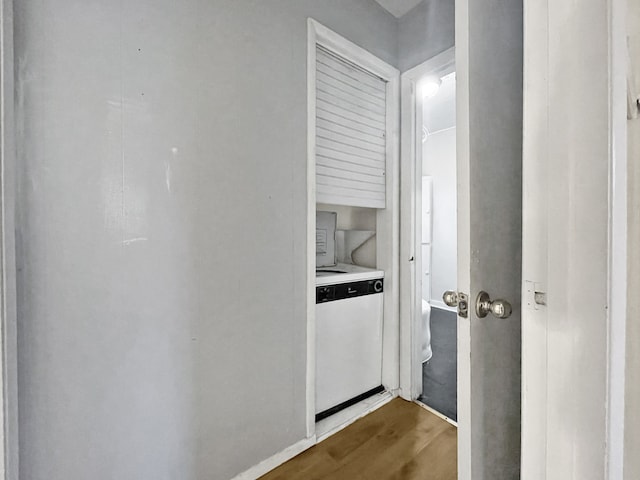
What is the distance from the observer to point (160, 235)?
1.03m

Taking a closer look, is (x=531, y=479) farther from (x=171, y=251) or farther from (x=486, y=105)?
(x=171, y=251)

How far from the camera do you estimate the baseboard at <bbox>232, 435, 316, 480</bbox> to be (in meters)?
1.25

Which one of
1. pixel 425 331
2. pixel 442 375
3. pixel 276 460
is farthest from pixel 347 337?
pixel 442 375

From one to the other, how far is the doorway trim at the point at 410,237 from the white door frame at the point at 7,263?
1778mm

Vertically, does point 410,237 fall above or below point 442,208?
below

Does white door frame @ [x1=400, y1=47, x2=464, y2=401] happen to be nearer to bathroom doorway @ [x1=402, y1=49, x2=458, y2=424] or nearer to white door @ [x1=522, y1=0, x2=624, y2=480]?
bathroom doorway @ [x1=402, y1=49, x2=458, y2=424]

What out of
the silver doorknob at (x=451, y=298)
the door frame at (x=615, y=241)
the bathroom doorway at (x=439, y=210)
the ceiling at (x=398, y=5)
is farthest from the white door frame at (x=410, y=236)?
the bathroom doorway at (x=439, y=210)

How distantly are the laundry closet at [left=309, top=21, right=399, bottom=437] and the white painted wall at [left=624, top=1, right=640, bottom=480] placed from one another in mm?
1131

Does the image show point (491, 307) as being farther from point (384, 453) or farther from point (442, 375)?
point (442, 375)

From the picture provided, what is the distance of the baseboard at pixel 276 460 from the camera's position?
4.10 feet

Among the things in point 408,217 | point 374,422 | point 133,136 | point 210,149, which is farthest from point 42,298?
point 408,217

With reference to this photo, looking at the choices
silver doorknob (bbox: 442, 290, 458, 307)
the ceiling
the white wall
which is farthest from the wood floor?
the white wall

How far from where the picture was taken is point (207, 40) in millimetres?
1116

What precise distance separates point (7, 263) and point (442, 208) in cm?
460
